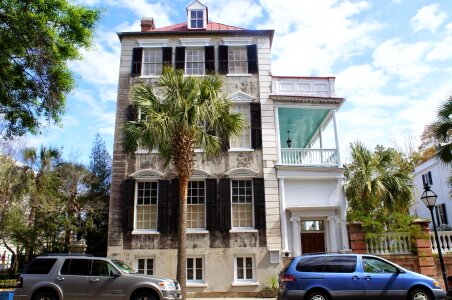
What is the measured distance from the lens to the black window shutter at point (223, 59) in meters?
21.1

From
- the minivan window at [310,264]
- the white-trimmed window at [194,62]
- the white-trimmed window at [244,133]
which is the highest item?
the white-trimmed window at [194,62]

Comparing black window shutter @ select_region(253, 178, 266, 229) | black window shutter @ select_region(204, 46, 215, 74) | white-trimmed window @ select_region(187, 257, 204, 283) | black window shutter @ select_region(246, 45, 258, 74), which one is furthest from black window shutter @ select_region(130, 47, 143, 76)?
white-trimmed window @ select_region(187, 257, 204, 283)

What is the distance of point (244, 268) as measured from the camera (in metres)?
18.5

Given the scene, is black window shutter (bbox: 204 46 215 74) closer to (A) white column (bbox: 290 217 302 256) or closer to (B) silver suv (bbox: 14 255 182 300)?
(A) white column (bbox: 290 217 302 256)

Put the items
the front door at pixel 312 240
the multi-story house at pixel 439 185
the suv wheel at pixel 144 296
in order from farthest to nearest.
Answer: the multi-story house at pixel 439 185, the front door at pixel 312 240, the suv wheel at pixel 144 296

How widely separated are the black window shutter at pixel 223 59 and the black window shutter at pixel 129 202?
23.9 feet

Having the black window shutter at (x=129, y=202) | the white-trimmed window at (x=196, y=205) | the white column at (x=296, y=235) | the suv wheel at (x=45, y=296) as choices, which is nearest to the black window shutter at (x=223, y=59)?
the white-trimmed window at (x=196, y=205)

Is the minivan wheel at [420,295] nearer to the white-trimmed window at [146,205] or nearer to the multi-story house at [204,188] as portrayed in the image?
the multi-story house at [204,188]

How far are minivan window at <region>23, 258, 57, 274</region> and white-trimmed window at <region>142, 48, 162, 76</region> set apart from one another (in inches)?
461

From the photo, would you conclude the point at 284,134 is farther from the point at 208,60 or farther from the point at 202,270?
the point at 202,270

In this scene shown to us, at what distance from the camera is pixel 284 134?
25.0 metres

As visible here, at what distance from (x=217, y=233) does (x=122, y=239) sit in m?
4.41

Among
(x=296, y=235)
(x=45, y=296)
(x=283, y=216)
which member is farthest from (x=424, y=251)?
(x=45, y=296)

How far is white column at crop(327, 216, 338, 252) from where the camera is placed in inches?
729
